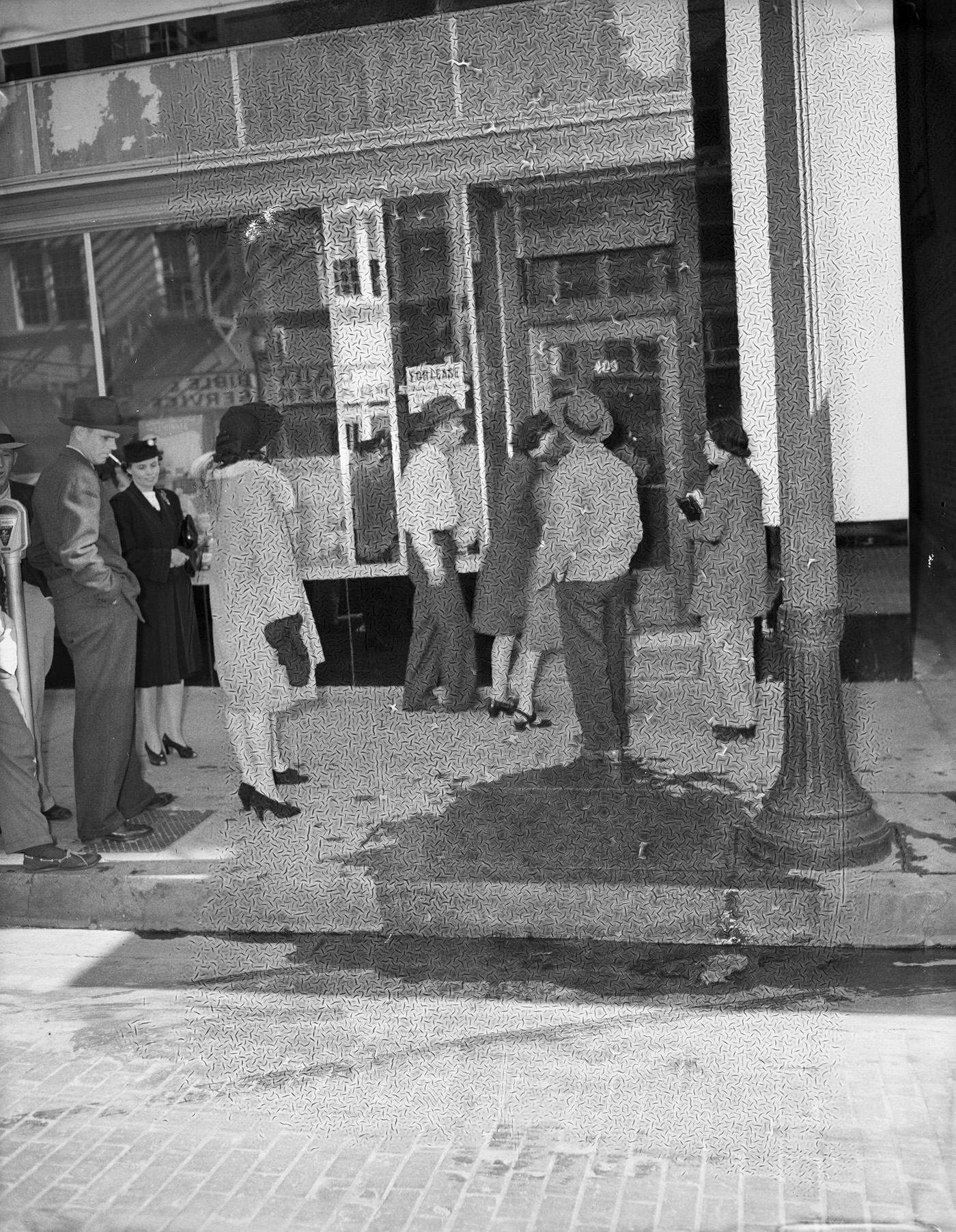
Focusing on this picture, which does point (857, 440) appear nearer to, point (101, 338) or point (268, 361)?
point (268, 361)

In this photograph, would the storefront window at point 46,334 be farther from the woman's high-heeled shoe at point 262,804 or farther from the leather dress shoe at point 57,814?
the woman's high-heeled shoe at point 262,804

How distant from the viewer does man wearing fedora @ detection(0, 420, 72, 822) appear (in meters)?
5.09

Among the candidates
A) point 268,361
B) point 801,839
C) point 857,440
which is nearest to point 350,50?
point 268,361

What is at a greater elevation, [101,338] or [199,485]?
[101,338]

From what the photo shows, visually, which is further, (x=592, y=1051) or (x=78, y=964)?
(x=78, y=964)

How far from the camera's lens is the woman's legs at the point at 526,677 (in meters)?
6.53

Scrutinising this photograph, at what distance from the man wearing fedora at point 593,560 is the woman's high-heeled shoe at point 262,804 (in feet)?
4.57

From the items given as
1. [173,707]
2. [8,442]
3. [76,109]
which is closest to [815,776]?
[8,442]

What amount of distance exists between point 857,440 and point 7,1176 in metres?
5.87

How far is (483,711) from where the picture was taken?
6.71m

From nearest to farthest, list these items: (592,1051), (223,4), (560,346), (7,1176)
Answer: (7,1176) < (592,1051) < (223,4) < (560,346)

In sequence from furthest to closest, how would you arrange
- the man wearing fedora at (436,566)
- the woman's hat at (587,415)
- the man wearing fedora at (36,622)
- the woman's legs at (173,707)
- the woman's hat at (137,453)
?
the woman's legs at (173,707) < the man wearing fedora at (436,566) < the woman's hat at (137,453) < the woman's hat at (587,415) < the man wearing fedora at (36,622)

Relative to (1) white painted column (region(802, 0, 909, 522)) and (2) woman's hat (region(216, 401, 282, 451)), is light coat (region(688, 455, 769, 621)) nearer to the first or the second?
(1) white painted column (region(802, 0, 909, 522))

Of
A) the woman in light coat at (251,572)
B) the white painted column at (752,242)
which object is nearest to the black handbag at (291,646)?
the woman in light coat at (251,572)
